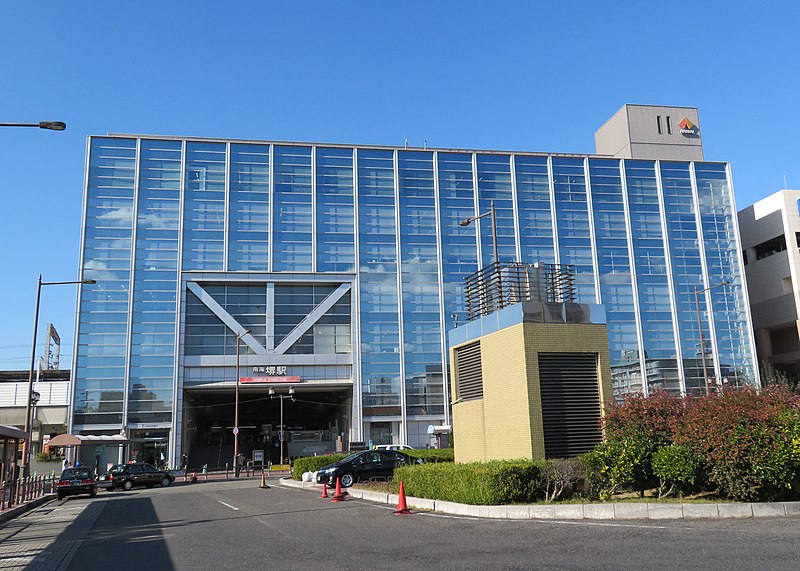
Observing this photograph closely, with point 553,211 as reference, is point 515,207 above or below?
above

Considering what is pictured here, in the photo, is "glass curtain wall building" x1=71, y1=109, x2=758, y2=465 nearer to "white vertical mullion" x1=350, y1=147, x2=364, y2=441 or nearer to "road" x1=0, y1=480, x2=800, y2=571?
"white vertical mullion" x1=350, y1=147, x2=364, y2=441

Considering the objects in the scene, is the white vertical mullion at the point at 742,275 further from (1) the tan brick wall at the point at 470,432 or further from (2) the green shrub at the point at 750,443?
(2) the green shrub at the point at 750,443

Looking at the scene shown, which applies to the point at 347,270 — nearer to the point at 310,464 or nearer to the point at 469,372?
the point at 310,464

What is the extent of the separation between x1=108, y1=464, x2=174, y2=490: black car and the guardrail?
9.84ft

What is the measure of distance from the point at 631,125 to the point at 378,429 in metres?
40.2

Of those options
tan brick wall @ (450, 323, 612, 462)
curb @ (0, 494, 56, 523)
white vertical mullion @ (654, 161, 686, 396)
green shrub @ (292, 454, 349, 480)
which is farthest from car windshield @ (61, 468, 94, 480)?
white vertical mullion @ (654, 161, 686, 396)

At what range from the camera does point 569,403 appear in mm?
18375

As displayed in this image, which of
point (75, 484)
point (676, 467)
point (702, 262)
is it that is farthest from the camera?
point (702, 262)

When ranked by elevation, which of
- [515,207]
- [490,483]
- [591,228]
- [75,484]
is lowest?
[75,484]

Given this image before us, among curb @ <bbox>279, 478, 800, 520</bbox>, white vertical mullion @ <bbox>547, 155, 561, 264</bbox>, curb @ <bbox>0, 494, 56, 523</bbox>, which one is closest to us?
curb @ <bbox>279, 478, 800, 520</bbox>

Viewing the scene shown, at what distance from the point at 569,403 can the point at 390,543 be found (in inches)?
309

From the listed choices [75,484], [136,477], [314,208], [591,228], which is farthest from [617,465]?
[591,228]

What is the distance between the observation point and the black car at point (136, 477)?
36781 millimetres

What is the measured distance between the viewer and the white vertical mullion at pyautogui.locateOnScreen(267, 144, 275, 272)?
201 ft
